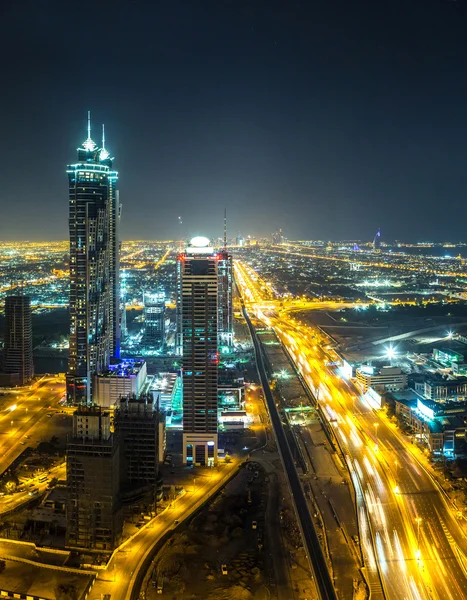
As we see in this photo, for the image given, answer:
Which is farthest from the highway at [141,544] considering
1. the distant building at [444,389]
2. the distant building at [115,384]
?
the distant building at [444,389]

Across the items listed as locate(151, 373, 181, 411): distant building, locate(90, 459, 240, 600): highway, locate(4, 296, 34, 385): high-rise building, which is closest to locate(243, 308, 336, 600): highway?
locate(90, 459, 240, 600): highway

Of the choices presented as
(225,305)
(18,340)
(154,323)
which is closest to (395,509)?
(225,305)

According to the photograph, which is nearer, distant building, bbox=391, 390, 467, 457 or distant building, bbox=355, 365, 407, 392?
distant building, bbox=391, 390, 467, 457

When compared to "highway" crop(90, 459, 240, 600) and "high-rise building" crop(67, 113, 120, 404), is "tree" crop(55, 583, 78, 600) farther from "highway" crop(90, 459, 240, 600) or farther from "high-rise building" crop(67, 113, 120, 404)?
"high-rise building" crop(67, 113, 120, 404)

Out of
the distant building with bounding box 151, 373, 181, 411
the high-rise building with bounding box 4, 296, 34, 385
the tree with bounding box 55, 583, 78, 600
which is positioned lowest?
the tree with bounding box 55, 583, 78, 600

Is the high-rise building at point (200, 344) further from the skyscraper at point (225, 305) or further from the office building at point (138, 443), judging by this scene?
the skyscraper at point (225, 305)

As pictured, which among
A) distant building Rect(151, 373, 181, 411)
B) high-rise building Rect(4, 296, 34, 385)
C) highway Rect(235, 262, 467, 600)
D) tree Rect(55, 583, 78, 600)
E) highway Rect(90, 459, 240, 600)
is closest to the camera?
tree Rect(55, 583, 78, 600)

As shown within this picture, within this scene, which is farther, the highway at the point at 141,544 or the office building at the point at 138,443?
the office building at the point at 138,443
